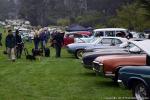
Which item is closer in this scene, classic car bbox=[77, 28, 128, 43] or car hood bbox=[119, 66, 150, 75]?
car hood bbox=[119, 66, 150, 75]

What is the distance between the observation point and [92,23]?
92.3 m

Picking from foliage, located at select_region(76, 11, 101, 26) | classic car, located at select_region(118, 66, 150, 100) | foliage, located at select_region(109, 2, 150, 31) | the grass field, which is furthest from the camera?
foliage, located at select_region(76, 11, 101, 26)

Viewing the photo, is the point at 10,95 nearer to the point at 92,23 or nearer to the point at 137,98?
the point at 137,98

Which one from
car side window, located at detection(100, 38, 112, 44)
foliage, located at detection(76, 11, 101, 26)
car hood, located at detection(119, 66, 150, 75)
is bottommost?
foliage, located at detection(76, 11, 101, 26)

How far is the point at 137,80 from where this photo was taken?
35.9ft

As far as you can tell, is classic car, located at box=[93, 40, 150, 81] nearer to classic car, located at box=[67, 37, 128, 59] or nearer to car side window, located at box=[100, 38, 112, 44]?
classic car, located at box=[67, 37, 128, 59]

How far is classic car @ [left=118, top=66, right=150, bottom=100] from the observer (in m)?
10.5

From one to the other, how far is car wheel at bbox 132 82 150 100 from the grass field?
1.09 metres

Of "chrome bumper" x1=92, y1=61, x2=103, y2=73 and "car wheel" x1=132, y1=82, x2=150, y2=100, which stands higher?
"chrome bumper" x1=92, y1=61, x2=103, y2=73

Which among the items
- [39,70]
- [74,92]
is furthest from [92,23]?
[74,92]

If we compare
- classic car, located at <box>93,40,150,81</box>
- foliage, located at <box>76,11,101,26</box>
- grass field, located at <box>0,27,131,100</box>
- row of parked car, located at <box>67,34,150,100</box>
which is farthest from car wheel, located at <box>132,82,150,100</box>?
foliage, located at <box>76,11,101,26</box>

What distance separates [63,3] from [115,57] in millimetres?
110796

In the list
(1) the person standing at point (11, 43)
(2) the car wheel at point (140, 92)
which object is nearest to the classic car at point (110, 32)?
(1) the person standing at point (11, 43)

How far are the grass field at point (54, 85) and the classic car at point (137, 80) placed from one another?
957 mm
